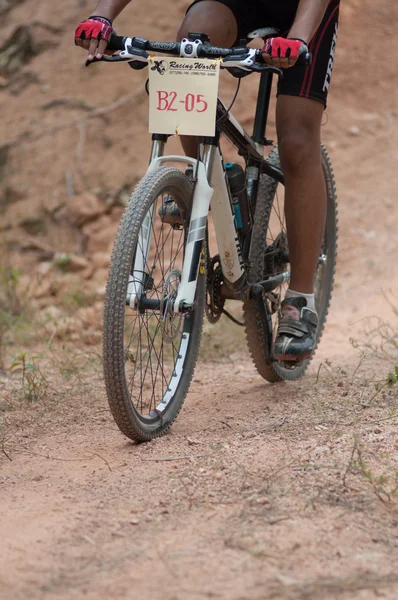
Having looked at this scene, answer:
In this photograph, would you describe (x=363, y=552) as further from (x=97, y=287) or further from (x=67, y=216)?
(x=67, y=216)

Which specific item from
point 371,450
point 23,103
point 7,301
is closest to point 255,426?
point 371,450

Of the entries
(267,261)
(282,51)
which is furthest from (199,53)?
(267,261)

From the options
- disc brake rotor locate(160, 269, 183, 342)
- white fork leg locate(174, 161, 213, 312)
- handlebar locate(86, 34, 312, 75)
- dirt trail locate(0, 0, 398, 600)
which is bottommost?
dirt trail locate(0, 0, 398, 600)

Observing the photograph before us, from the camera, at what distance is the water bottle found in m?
3.00

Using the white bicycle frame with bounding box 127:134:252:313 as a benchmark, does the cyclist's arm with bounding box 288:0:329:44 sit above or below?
above

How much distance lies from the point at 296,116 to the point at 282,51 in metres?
0.48

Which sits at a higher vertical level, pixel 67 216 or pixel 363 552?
pixel 67 216

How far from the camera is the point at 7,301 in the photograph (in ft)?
17.6

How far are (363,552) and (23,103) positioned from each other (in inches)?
246

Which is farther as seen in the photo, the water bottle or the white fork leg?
the water bottle

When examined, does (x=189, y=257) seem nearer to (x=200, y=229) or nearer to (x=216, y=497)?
(x=200, y=229)

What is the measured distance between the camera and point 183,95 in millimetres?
2518

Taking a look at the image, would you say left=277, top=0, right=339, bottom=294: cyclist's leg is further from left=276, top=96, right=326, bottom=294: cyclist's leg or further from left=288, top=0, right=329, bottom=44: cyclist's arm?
left=288, top=0, right=329, bottom=44: cyclist's arm

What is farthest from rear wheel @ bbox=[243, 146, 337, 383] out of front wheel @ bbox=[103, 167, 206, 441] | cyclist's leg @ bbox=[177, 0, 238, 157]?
cyclist's leg @ bbox=[177, 0, 238, 157]
